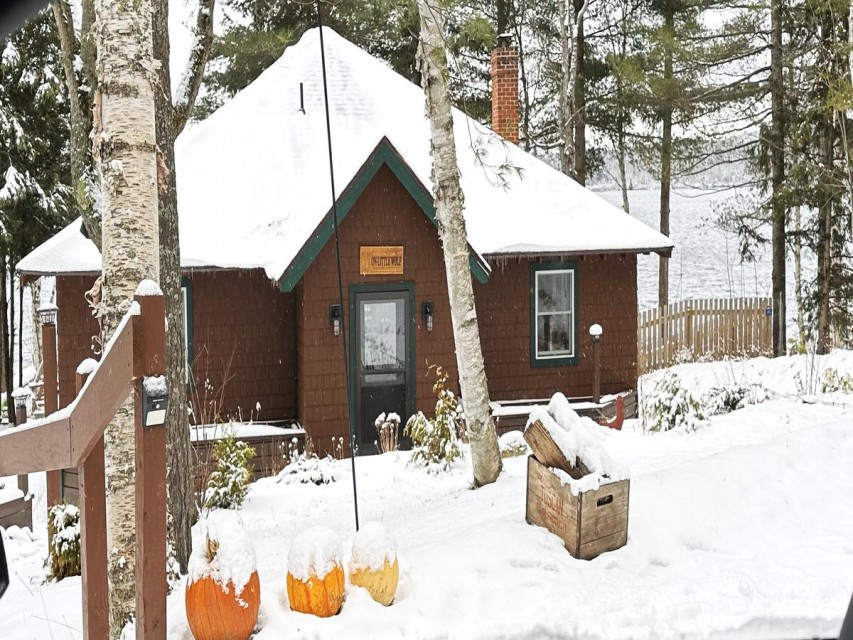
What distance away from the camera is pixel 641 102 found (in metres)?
21.9

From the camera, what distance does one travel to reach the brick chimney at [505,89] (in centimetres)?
1683

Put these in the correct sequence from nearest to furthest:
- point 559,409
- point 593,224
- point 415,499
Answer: point 559,409
point 415,499
point 593,224

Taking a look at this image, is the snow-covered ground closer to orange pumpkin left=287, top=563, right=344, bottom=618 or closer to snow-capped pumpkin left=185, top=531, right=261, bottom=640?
orange pumpkin left=287, top=563, right=344, bottom=618

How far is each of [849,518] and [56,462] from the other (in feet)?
16.9

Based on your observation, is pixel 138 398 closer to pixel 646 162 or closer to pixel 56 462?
pixel 56 462

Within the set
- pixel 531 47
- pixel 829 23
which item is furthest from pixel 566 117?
pixel 829 23

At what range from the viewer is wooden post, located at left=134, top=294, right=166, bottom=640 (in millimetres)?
3600

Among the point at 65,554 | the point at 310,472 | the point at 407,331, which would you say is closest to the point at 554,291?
the point at 407,331

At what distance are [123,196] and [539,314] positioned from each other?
10.8 m

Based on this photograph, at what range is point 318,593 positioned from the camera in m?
4.33

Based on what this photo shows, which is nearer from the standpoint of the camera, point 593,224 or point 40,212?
point 593,224

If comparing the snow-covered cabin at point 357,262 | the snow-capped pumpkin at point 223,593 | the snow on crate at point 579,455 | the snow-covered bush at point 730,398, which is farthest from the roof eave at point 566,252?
the snow-capped pumpkin at point 223,593

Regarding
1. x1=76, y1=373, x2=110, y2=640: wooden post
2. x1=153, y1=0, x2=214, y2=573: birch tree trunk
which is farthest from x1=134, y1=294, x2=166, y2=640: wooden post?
x1=153, y1=0, x2=214, y2=573: birch tree trunk

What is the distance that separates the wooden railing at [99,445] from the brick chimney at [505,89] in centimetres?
1391
